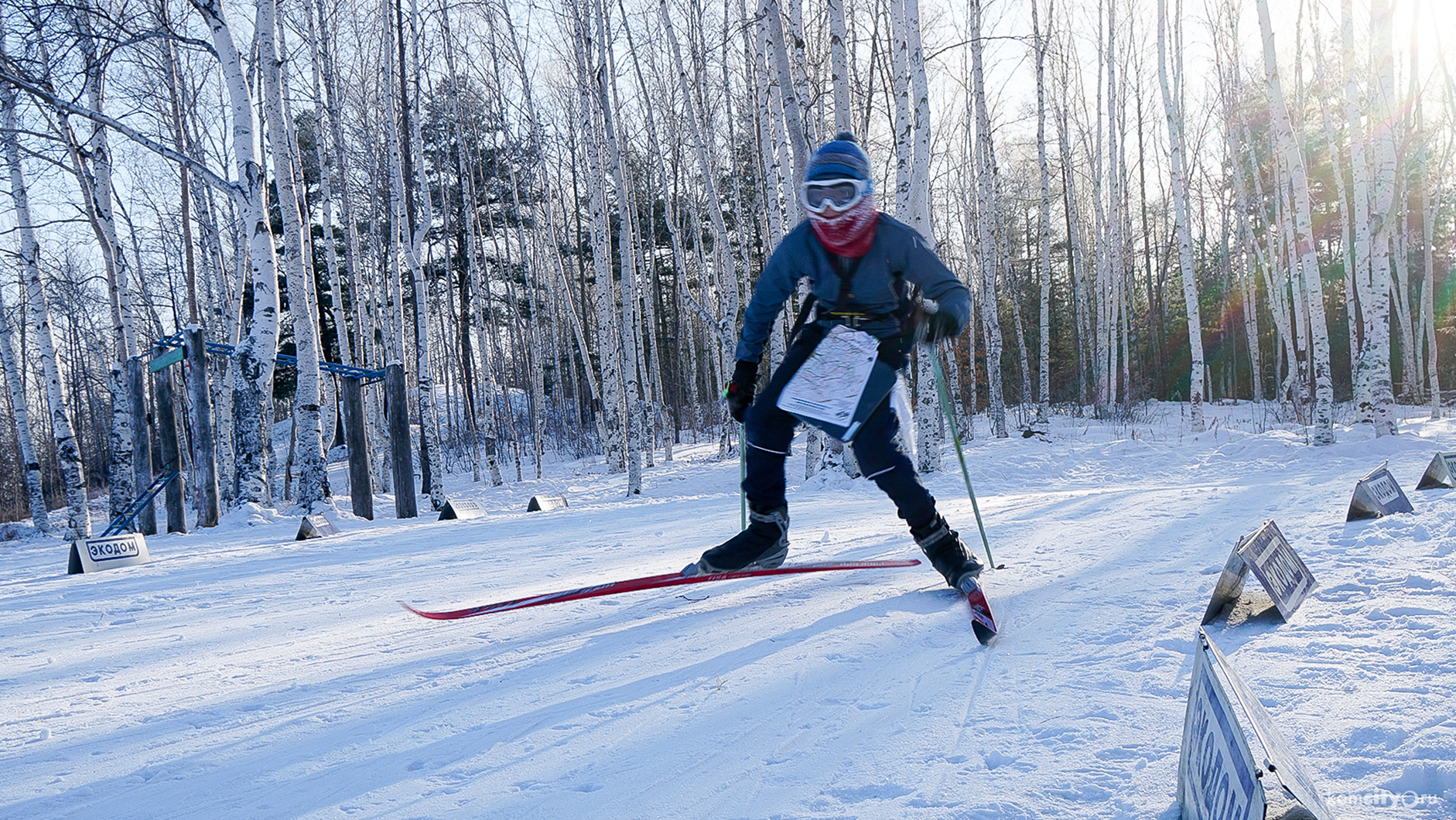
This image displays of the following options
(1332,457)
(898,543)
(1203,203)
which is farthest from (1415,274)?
(898,543)

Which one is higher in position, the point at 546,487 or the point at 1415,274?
the point at 1415,274

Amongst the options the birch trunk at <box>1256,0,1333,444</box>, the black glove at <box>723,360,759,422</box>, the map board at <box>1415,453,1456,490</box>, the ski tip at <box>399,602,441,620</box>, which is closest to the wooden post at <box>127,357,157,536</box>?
the ski tip at <box>399,602,441,620</box>

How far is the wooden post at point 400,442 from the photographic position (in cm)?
1030

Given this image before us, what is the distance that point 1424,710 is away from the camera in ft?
→ 6.05

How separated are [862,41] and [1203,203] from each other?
A: 1971 cm

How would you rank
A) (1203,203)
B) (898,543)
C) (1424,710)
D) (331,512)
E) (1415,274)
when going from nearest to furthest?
(1424,710) → (898,543) → (331,512) → (1415,274) → (1203,203)

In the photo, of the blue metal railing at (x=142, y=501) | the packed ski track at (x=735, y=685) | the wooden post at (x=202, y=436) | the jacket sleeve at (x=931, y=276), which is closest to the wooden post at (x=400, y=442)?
the wooden post at (x=202, y=436)

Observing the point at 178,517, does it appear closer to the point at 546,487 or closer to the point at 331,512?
the point at 331,512

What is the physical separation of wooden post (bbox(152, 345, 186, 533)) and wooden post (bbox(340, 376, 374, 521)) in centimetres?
262

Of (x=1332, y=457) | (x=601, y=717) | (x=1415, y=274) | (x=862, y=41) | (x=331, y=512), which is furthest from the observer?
(x=1415, y=274)

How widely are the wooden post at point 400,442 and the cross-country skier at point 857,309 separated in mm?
8023

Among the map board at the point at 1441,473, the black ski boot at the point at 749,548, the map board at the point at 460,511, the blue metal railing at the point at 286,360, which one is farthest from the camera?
the blue metal railing at the point at 286,360

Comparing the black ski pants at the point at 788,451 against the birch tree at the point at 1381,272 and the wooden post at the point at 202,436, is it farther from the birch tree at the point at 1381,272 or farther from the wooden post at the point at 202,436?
the birch tree at the point at 1381,272

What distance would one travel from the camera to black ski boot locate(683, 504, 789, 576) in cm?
353
